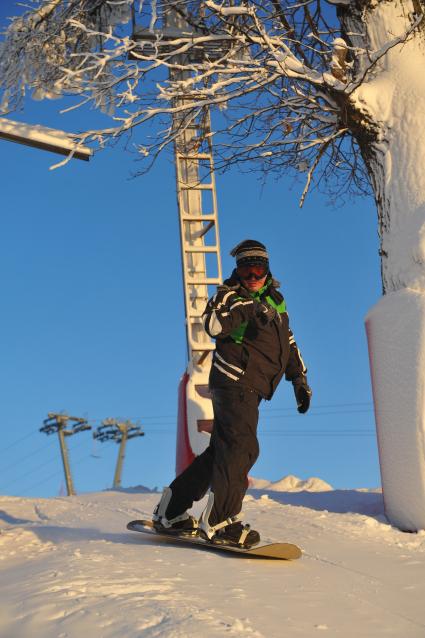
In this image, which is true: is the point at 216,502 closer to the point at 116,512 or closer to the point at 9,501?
the point at 116,512

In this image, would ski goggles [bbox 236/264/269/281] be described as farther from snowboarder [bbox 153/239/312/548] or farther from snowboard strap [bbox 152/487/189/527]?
snowboard strap [bbox 152/487/189/527]

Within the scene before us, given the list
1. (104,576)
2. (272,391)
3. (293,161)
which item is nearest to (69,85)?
(293,161)

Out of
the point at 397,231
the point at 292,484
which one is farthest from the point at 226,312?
the point at 292,484

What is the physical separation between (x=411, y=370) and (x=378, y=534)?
50.8 inches

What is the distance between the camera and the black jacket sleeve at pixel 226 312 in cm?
471

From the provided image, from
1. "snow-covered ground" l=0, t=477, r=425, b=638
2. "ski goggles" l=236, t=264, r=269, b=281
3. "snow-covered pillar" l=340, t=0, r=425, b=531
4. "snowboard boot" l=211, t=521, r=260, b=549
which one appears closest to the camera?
"snow-covered ground" l=0, t=477, r=425, b=638

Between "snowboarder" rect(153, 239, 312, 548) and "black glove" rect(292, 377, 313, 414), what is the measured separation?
0.19 metres

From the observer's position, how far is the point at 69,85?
8.34 metres

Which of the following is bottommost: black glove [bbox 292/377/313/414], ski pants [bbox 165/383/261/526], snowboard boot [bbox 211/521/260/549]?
snowboard boot [bbox 211/521/260/549]

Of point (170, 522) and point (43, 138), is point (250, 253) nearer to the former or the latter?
point (170, 522)

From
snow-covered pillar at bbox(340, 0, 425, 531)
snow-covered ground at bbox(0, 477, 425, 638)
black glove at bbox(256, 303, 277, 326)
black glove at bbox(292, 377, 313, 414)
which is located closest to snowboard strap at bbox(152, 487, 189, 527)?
snow-covered ground at bbox(0, 477, 425, 638)

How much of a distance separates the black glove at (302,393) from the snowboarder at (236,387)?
187 mm

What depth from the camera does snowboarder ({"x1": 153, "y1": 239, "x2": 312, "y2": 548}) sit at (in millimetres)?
4742

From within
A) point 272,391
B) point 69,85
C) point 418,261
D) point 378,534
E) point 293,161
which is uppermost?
point 69,85
